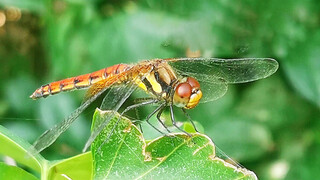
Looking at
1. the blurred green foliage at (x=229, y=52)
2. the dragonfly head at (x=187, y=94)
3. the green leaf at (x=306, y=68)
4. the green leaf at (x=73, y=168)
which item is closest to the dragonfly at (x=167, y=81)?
the dragonfly head at (x=187, y=94)

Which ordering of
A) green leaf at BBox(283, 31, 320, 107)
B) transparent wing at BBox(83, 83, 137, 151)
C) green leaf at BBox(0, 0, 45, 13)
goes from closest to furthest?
transparent wing at BBox(83, 83, 137, 151)
green leaf at BBox(283, 31, 320, 107)
green leaf at BBox(0, 0, 45, 13)

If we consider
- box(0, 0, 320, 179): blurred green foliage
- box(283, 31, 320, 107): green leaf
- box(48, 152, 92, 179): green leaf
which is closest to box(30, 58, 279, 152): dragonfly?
box(48, 152, 92, 179): green leaf

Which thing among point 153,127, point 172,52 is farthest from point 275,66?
point 172,52

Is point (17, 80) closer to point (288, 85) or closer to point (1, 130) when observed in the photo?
point (288, 85)

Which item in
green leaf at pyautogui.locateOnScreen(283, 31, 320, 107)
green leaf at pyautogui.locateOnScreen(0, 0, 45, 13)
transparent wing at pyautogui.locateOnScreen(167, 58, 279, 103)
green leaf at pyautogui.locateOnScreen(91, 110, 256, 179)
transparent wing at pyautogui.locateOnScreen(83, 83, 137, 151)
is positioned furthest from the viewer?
green leaf at pyautogui.locateOnScreen(0, 0, 45, 13)

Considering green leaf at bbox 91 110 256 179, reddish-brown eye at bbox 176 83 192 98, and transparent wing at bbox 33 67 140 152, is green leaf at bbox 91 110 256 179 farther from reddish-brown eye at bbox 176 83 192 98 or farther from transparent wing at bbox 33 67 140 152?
reddish-brown eye at bbox 176 83 192 98

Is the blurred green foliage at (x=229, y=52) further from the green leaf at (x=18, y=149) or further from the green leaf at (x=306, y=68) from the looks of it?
the green leaf at (x=18, y=149)
